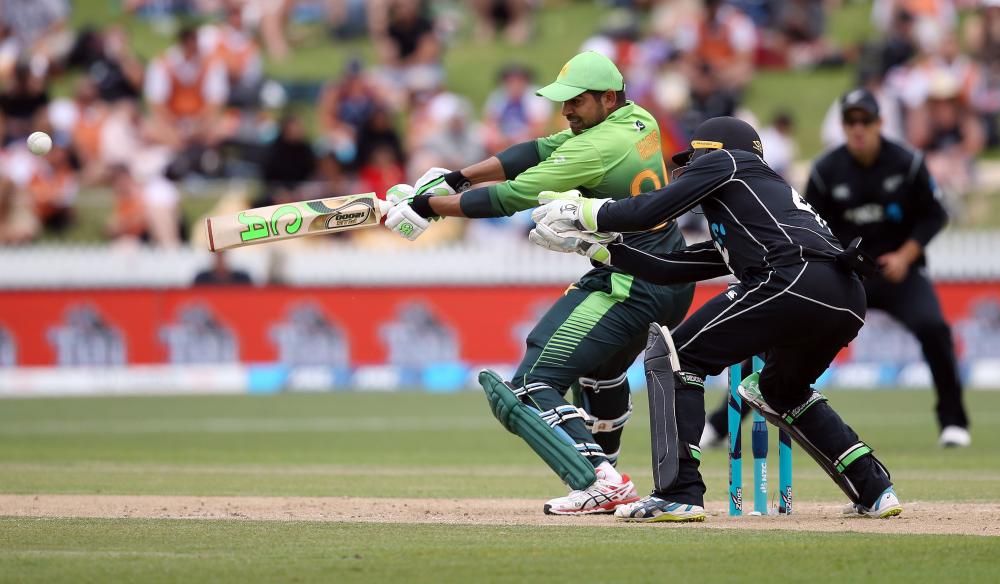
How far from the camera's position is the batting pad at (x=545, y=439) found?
784cm

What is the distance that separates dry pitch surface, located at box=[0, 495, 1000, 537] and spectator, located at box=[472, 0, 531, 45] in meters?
18.8

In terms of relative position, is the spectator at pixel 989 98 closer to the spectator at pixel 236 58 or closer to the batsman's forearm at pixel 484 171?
the spectator at pixel 236 58

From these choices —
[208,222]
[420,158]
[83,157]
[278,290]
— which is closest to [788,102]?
[420,158]

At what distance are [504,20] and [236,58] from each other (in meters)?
5.33

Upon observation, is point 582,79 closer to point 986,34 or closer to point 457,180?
point 457,180

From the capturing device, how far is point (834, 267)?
7273mm

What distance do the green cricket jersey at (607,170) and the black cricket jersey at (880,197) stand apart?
4286 mm

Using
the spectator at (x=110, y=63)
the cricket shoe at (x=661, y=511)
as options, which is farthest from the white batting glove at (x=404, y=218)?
the spectator at (x=110, y=63)

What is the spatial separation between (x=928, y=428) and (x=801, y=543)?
7874mm

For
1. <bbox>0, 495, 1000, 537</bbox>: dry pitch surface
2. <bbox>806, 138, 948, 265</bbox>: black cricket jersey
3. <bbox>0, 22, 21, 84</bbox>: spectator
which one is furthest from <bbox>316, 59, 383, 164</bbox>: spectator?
<bbox>0, 495, 1000, 537</bbox>: dry pitch surface

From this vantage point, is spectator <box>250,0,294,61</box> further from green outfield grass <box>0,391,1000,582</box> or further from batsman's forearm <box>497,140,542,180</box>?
batsman's forearm <box>497,140,542,180</box>

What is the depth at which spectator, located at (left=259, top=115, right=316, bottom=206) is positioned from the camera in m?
21.1

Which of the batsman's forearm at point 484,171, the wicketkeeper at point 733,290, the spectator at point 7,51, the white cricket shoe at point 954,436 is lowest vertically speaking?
the white cricket shoe at point 954,436

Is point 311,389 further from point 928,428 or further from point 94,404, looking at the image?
point 928,428
